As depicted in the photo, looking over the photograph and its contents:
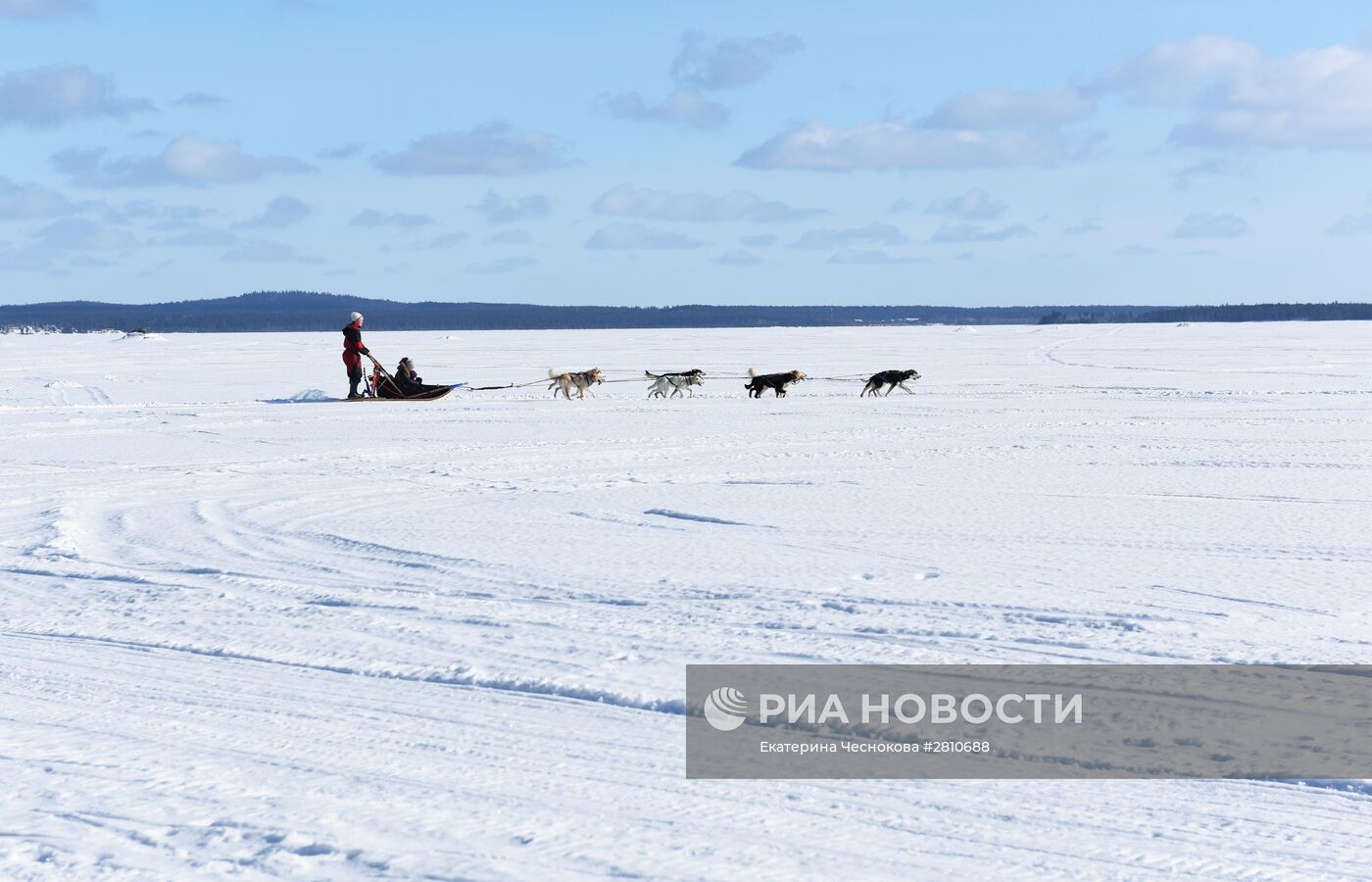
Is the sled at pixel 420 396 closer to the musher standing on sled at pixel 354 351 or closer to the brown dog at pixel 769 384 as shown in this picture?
the musher standing on sled at pixel 354 351

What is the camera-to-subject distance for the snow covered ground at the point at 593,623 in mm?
3072

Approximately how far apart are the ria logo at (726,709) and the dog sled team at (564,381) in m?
12.7

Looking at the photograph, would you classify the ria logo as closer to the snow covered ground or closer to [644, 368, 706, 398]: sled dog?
the snow covered ground

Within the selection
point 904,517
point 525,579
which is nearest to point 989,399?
point 904,517

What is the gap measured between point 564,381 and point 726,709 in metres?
14.6

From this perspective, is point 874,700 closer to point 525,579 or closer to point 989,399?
point 525,579

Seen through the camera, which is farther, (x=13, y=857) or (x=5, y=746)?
(x=5, y=746)

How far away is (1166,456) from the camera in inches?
419

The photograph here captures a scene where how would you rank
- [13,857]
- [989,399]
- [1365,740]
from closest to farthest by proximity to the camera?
[13,857] → [1365,740] → [989,399]

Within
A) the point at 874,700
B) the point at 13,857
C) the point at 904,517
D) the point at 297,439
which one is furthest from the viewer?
the point at 297,439

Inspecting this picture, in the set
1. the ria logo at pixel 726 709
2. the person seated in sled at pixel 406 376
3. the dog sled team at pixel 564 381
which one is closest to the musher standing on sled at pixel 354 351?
the dog sled team at pixel 564 381

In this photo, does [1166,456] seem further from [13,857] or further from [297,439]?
[13,857]

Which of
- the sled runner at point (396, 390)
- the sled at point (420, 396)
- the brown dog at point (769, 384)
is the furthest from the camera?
the brown dog at point (769, 384)

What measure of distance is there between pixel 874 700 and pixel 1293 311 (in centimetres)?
13740
